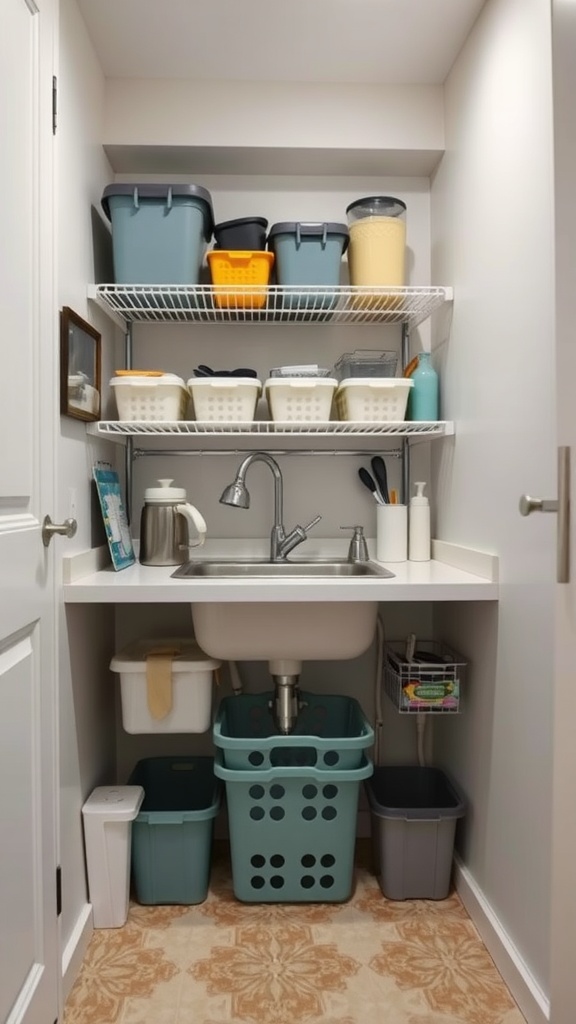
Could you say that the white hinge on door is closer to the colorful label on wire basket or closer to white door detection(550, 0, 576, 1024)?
white door detection(550, 0, 576, 1024)

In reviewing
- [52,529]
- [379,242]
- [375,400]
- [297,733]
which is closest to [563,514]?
[52,529]

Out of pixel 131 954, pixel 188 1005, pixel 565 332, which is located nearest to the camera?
pixel 565 332

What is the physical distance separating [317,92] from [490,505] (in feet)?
4.48

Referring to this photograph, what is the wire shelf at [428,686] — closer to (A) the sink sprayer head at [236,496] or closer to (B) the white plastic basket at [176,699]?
(B) the white plastic basket at [176,699]

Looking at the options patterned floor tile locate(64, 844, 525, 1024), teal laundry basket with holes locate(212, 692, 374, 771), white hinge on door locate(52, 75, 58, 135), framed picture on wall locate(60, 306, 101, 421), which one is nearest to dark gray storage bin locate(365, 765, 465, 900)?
patterned floor tile locate(64, 844, 525, 1024)

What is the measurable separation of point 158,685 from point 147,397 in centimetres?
80

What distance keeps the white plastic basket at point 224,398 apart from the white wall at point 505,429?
0.60 metres

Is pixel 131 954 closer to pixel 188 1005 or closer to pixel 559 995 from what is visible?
pixel 188 1005

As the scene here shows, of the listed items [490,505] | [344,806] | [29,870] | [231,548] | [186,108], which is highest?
[186,108]

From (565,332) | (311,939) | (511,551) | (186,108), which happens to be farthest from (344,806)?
(186,108)

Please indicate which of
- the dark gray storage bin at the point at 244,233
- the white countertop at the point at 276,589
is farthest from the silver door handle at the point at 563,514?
the dark gray storage bin at the point at 244,233

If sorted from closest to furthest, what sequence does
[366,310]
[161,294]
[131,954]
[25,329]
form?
[25,329] < [131,954] < [161,294] < [366,310]

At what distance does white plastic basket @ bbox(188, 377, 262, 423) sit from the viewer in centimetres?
198

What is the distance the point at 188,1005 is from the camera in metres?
1.50
